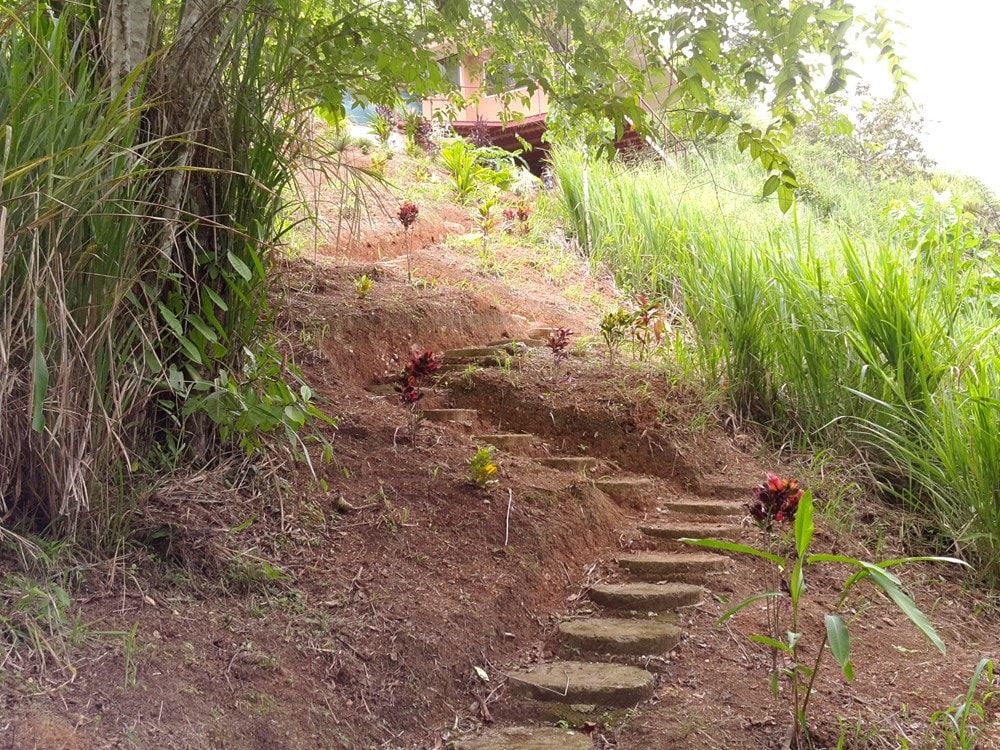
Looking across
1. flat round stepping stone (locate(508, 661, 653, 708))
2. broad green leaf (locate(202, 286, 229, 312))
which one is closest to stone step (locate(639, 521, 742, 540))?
flat round stepping stone (locate(508, 661, 653, 708))

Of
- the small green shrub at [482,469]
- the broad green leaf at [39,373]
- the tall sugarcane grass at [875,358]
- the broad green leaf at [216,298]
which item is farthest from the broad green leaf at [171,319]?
the tall sugarcane grass at [875,358]

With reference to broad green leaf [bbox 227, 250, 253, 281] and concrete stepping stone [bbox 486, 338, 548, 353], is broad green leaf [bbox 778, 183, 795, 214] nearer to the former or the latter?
broad green leaf [bbox 227, 250, 253, 281]

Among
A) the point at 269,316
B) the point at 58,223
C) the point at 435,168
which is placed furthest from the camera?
the point at 435,168

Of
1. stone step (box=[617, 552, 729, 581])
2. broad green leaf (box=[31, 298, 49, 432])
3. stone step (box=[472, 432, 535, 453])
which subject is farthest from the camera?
stone step (box=[472, 432, 535, 453])

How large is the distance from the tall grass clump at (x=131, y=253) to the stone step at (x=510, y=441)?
1213 millimetres

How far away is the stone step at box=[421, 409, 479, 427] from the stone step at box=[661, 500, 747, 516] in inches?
40.1

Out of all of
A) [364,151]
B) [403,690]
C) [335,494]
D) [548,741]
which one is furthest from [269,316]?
[364,151]

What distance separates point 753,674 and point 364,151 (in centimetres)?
761

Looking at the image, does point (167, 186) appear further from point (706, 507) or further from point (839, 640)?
point (706, 507)

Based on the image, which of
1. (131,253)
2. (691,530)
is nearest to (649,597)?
(691,530)

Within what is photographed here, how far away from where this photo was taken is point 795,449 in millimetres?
4277

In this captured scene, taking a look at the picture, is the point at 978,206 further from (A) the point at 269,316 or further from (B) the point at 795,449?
(A) the point at 269,316

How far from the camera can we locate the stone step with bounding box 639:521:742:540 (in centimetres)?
346

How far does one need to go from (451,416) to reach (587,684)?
1753 millimetres
